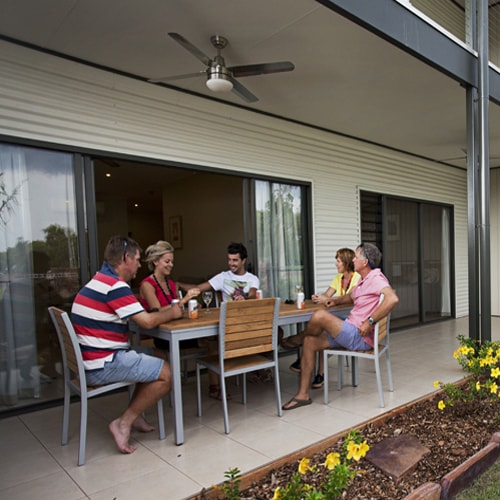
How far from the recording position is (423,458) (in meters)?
2.20

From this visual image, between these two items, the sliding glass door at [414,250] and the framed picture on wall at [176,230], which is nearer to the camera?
the sliding glass door at [414,250]

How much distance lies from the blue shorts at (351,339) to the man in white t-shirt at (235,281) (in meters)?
0.89

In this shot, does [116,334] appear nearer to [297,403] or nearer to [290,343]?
[297,403]

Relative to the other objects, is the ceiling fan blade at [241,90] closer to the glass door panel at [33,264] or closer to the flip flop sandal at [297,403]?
the glass door panel at [33,264]

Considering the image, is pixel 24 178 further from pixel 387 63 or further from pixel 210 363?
pixel 387 63

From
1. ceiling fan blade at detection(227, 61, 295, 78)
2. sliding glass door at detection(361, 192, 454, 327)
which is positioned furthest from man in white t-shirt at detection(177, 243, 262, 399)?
sliding glass door at detection(361, 192, 454, 327)

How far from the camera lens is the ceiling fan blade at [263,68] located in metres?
2.71

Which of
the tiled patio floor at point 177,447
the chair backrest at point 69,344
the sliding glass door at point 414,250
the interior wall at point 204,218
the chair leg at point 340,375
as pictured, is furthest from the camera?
the interior wall at point 204,218

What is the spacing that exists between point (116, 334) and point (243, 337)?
84cm

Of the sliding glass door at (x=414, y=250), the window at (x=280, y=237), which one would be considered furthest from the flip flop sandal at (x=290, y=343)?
the sliding glass door at (x=414, y=250)

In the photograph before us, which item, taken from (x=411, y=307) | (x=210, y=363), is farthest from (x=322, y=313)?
(x=411, y=307)

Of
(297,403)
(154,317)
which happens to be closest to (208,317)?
(154,317)

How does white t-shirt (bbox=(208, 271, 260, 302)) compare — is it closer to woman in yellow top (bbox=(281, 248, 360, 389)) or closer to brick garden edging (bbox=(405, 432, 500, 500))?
woman in yellow top (bbox=(281, 248, 360, 389))

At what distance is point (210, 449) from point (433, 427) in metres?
1.48
